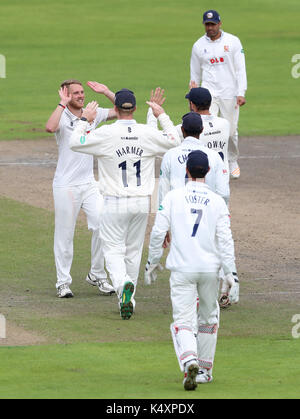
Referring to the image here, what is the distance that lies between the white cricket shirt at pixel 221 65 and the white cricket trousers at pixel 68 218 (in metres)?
6.17

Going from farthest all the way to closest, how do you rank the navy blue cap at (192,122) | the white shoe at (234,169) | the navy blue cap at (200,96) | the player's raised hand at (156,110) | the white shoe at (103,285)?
the white shoe at (234,169)
the white shoe at (103,285)
the player's raised hand at (156,110)
the navy blue cap at (200,96)
the navy blue cap at (192,122)

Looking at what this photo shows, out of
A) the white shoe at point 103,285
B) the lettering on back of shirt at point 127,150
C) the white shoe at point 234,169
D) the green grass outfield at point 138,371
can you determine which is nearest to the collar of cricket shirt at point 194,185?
the green grass outfield at point 138,371

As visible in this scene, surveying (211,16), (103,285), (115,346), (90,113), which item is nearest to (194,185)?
(115,346)

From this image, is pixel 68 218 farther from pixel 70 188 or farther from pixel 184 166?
pixel 184 166

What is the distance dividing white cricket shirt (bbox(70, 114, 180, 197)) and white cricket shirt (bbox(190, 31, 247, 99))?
6.94 m

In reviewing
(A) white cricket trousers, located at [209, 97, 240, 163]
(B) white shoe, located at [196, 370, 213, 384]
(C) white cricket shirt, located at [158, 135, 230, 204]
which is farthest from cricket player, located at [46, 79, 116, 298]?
(A) white cricket trousers, located at [209, 97, 240, 163]

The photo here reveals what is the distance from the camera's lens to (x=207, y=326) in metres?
10.2

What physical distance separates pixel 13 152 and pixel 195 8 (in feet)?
104

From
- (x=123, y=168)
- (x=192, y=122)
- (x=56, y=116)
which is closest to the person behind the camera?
(x=192, y=122)

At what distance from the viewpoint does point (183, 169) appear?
1170 cm

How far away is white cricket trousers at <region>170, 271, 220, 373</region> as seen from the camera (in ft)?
32.1

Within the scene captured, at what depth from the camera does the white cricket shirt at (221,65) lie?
1934cm

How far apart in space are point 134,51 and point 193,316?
3129cm

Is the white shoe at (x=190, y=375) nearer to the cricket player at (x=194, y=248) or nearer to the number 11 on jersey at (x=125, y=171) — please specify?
the cricket player at (x=194, y=248)
